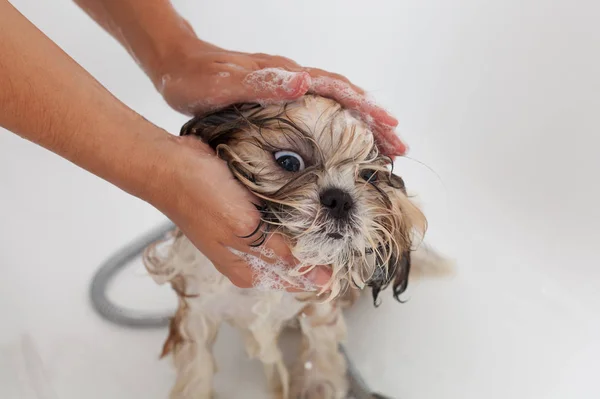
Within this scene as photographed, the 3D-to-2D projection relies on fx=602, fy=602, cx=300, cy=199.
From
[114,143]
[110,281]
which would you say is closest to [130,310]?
[110,281]

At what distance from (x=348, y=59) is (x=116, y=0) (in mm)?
1063

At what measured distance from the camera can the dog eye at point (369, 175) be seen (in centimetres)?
101

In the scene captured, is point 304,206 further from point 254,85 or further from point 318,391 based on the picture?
point 318,391

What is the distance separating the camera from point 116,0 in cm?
126

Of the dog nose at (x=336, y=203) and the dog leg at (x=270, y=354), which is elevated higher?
the dog nose at (x=336, y=203)

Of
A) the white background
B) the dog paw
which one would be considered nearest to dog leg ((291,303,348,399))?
the dog paw

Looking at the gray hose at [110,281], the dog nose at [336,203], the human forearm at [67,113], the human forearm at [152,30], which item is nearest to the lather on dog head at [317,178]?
the dog nose at [336,203]

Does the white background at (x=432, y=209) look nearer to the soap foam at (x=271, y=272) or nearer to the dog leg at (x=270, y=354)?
the dog leg at (x=270, y=354)

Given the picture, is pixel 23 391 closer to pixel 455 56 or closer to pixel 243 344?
pixel 243 344

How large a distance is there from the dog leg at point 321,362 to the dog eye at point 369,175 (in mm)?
495

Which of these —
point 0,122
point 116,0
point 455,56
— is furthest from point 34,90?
point 455,56

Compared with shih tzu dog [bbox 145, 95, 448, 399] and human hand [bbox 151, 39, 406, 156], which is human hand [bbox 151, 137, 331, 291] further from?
human hand [bbox 151, 39, 406, 156]

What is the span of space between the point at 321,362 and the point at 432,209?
73 cm

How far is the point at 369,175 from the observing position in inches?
40.3
